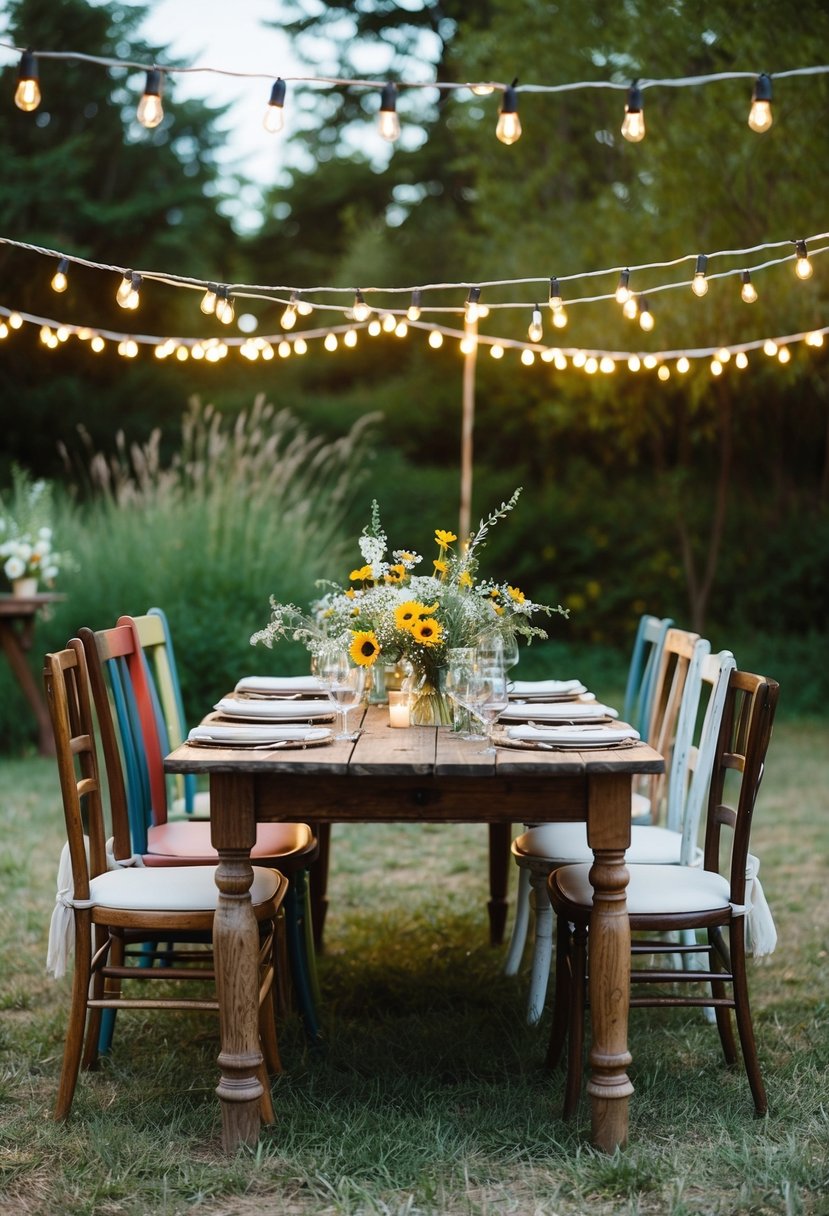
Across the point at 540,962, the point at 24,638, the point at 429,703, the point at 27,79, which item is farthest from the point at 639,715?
the point at 24,638

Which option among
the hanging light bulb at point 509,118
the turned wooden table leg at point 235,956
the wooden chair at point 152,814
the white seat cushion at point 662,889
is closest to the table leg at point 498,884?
the wooden chair at point 152,814

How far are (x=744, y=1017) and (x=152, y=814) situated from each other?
5.15 ft

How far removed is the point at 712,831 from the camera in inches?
117

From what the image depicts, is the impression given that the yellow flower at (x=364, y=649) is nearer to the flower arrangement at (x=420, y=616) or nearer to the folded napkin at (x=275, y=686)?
the flower arrangement at (x=420, y=616)

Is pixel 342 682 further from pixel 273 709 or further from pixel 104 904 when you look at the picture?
pixel 104 904

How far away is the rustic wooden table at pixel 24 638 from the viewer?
6.80 metres

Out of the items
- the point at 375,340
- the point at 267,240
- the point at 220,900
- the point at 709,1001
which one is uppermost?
the point at 267,240

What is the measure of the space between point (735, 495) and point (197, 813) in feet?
26.3

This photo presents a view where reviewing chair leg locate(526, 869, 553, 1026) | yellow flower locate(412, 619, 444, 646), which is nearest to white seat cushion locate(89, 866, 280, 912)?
yellow flower locate(412, 619, 444, 646)

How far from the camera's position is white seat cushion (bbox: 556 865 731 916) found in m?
2.70

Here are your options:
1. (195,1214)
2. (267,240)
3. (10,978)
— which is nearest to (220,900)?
(195,1214)

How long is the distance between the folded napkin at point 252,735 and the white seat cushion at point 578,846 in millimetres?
714

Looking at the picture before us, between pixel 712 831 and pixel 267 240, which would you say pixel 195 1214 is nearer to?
pixel 712 831

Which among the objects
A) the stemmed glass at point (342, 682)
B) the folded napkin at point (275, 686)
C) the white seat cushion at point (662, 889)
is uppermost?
the stemmed glass at point (342, 682)
